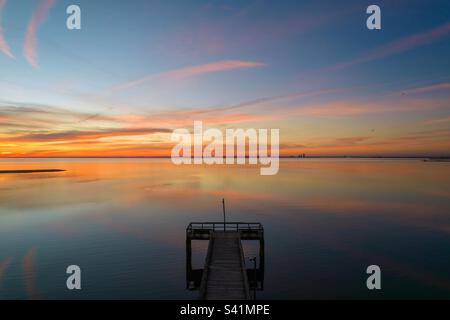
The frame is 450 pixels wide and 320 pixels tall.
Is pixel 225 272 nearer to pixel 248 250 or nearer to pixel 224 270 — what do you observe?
pixel 224 270

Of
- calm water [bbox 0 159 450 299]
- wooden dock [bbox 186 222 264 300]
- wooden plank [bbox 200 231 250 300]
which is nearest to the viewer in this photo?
wooden plank [bbox 200 231 250 300]

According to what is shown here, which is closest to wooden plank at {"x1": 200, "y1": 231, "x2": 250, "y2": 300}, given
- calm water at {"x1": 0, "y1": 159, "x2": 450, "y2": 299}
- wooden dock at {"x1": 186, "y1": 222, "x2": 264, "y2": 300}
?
wooden dock at {"x1": 186, "y1": 222, "x2": 264, "y2": 300}

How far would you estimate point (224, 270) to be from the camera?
23.2m

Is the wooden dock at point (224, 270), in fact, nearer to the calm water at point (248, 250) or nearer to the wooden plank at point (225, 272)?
the wooden plank at point (225, 272)

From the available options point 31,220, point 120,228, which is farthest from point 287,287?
point 31,220

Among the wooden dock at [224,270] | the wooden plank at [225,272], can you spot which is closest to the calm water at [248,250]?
the wooden dock at [224,270]

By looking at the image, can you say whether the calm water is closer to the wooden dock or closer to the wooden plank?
the wooden dock

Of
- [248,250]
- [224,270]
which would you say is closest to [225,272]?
[224,270]

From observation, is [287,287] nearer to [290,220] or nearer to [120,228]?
[290,220]

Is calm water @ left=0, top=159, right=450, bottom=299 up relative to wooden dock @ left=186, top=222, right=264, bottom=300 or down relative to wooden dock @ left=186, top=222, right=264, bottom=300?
down

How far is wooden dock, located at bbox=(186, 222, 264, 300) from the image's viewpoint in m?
20.3
